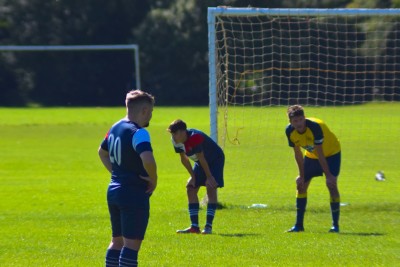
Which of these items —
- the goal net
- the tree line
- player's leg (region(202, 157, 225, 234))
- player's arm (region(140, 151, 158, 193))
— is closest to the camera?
player's arm (region(140, 151, 158, 193))

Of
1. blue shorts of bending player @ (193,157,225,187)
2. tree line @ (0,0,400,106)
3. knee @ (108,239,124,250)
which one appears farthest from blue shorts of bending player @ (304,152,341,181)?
tree line @ (0,0,400,106)

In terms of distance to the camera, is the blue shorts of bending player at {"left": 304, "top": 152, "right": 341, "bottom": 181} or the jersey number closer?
the jersey number

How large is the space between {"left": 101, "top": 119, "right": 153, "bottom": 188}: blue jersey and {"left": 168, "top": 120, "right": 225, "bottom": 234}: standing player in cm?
377

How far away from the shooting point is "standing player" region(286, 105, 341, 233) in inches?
451

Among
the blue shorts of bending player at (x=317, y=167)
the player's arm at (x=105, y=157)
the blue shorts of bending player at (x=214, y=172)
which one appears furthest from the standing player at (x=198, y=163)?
the player's arm at (x=105, y=157)

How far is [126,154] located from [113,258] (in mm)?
1025

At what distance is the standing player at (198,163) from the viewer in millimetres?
11414

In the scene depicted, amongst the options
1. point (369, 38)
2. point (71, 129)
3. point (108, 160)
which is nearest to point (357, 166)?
point (369, 38)

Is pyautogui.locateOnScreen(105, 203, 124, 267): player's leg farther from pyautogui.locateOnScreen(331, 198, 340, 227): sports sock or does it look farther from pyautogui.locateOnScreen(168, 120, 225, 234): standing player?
pyautogui.locateOnScreen(331, 198, 340, 227): sports sock

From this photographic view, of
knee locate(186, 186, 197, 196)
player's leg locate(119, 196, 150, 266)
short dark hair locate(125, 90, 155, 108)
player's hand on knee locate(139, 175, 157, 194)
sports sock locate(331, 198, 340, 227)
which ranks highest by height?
short dark hair locate(125, 90, 155, 108)

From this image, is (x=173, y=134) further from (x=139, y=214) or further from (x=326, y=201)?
(x=326, y=201)

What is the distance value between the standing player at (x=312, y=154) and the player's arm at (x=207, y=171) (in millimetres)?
1116

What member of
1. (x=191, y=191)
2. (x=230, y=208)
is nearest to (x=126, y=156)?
(x=191, y=191)

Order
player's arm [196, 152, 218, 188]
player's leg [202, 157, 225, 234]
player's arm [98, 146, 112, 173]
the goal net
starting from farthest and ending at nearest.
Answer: the goal net < player's leg [202, 157, 225, 234] < player's arm [196, 152, 218, 188] < player's arm [98, 146, 112, 173]
